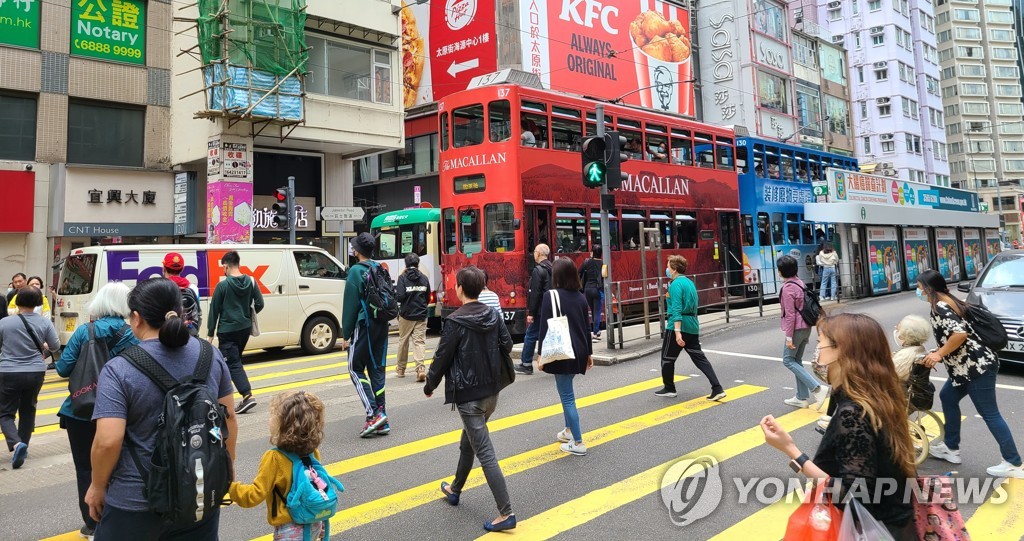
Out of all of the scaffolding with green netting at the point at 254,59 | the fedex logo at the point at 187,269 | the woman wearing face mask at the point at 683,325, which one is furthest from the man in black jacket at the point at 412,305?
the scaffolding with green netting at the point at 254,59

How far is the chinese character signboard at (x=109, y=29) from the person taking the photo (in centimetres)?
1798

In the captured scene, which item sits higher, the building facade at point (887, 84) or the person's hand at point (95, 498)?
the building facade at point (887, 84)

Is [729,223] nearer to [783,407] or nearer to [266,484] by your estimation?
[783,407]

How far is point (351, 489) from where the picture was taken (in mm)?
4637

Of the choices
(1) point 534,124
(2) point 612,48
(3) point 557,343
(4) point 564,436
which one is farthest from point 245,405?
(2) point 612,48

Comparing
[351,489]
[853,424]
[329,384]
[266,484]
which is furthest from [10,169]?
[853,424]

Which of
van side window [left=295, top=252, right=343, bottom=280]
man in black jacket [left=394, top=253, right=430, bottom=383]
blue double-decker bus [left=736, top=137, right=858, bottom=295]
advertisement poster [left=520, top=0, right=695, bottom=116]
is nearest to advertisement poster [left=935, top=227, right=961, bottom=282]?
blue double-decker bus [left=736, top=137, right=858, bottom=295]

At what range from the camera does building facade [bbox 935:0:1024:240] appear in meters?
72.5

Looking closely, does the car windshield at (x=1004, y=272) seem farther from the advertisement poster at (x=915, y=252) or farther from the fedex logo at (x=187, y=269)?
the advertisement poster at (x=915, y=252)

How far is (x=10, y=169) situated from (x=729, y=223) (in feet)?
64.7

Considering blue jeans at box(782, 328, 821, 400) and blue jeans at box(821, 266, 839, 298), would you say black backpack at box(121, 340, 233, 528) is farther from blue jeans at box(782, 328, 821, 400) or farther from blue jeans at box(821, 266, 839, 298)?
blue jeans at box(821, 266, 839, 298)

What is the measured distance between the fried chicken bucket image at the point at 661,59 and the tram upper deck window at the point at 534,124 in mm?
21430

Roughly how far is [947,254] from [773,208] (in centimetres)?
1007

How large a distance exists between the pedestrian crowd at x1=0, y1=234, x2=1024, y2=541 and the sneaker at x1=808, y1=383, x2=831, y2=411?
0.02m
